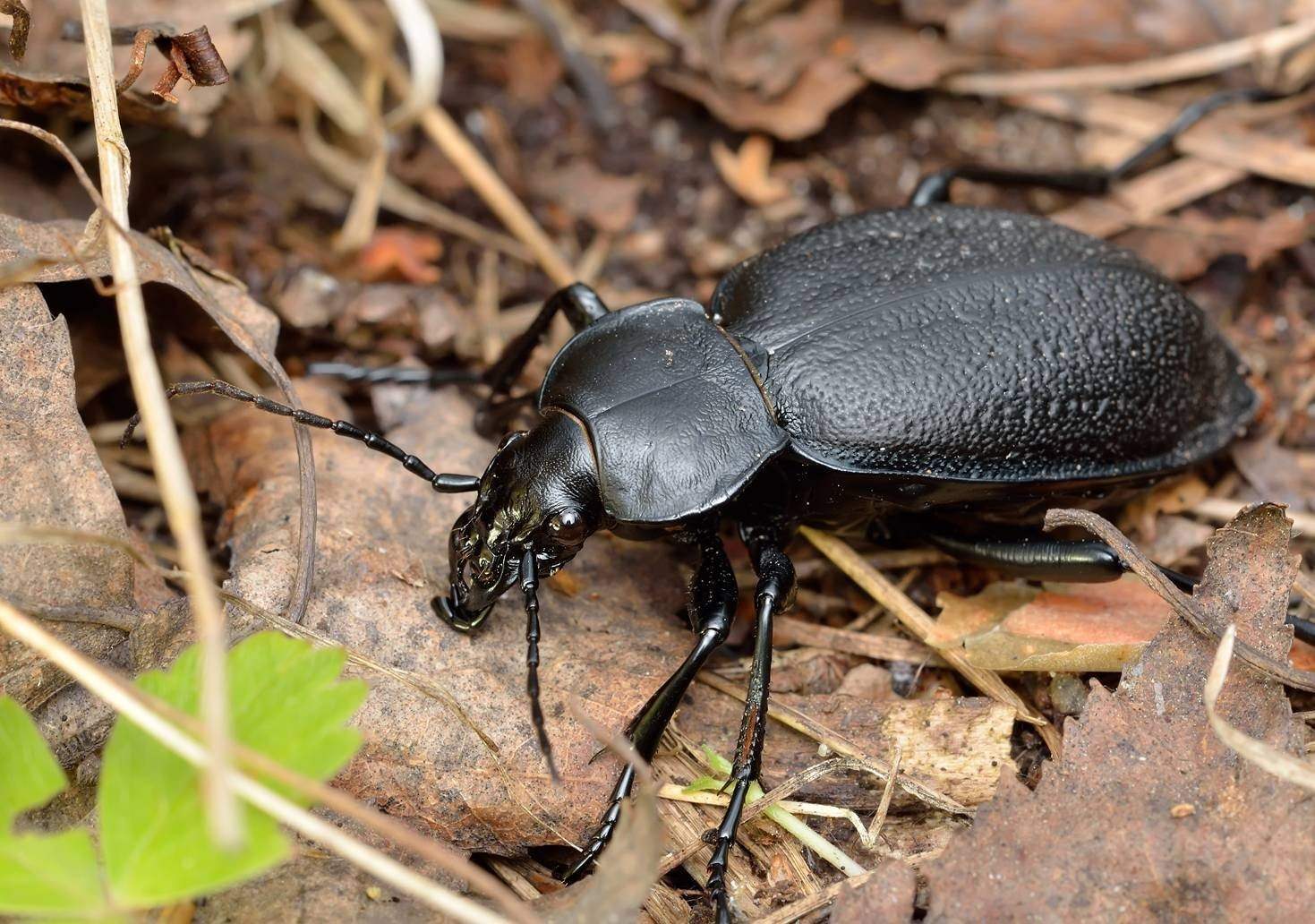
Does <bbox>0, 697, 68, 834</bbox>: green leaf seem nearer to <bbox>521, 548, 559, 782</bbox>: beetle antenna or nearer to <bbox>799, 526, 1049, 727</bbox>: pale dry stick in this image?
<bbox>521, 548, 559, 782</bbox>: beetle antenna

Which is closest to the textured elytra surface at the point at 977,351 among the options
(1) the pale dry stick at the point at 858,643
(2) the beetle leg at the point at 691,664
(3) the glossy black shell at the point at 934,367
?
(3) the glossy black shell at the point at 934,367

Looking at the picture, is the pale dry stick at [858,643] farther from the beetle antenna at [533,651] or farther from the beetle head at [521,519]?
the beetle antenna at [533,651]

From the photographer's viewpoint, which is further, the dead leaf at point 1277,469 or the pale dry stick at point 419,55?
the pale dry stick at point 419,55

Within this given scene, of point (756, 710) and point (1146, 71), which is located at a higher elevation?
point (1146, 71)

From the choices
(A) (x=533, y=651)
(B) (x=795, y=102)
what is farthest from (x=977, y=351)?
(B) (x=795, y=102)

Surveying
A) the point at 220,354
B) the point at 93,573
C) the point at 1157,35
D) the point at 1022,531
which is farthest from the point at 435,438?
the point at 1157,35

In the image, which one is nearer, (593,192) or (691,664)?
(691,664)

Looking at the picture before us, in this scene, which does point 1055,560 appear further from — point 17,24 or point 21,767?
point 17,24
